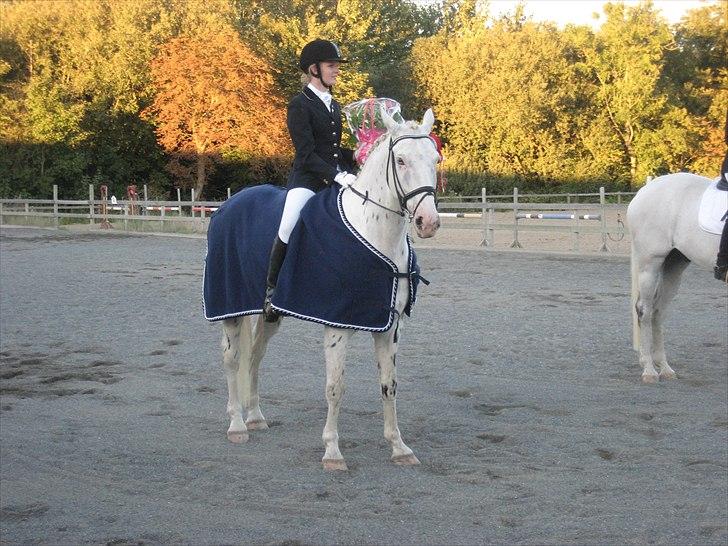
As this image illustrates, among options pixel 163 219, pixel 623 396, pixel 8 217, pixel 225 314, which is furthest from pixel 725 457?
pixel 8 217

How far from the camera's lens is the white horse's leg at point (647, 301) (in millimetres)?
7773

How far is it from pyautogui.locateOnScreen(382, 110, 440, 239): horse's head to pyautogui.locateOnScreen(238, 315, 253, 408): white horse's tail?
167cm

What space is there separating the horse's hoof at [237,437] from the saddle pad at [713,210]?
453 cm

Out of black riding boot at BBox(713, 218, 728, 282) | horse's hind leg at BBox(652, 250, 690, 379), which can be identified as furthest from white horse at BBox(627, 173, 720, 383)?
black riding boot at BBox(713, 218, 728, 282)

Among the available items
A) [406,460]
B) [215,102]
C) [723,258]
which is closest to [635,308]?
[723,258]

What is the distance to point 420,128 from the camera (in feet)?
16.4

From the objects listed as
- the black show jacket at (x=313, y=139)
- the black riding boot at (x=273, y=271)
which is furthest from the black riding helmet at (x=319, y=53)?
the black riding boot at (x=273, y=271)

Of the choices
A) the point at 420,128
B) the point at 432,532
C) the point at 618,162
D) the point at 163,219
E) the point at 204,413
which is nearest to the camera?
the point at 432,532

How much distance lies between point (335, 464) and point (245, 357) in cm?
129

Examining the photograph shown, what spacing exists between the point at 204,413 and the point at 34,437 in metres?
1.20

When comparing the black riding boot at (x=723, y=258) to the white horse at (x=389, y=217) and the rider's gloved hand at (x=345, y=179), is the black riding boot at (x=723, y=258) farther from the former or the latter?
the rider's gloved hand at (x=345, y=179)

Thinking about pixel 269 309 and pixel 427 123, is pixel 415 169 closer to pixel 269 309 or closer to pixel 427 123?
pixel 427 123

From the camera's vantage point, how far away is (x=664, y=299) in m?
8.30

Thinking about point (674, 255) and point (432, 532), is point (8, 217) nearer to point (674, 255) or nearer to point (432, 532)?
point (674, 255)
